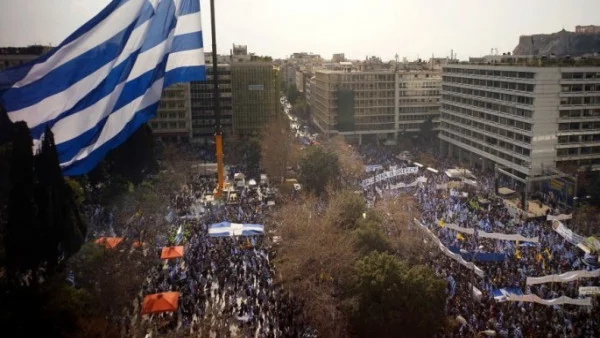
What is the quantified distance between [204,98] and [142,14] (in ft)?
192

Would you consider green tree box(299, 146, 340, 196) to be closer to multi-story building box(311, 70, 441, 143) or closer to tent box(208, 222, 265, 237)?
tent box(208, 222, 265, 237)

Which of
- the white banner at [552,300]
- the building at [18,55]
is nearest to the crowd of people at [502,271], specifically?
the white banner at [552,300]

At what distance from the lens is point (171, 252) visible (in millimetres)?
26484

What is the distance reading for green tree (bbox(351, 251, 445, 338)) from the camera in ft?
62.6

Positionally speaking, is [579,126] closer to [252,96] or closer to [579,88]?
[579,88]

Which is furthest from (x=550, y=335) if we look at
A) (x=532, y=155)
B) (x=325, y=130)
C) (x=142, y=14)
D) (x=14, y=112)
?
(x=325, y=130)

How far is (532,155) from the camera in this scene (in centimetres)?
4628

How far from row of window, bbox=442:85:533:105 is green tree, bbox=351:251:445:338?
107 feet

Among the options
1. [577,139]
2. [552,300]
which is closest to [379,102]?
[577,139]

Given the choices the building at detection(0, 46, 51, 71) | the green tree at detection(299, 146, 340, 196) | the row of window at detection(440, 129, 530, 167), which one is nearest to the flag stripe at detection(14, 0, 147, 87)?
the green tree at detection(299, 146, 340, 196)

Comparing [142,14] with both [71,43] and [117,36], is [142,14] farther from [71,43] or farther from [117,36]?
[71,43]

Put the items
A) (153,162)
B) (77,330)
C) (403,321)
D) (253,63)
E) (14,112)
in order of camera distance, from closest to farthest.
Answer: (14,112)
(77,330)
(403,321)
(153,162)
(253,63)

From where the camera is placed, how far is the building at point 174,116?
68.2 meters

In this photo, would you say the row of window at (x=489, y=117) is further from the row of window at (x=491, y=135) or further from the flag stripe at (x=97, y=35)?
the flag stripe at (x=97, y=35)
